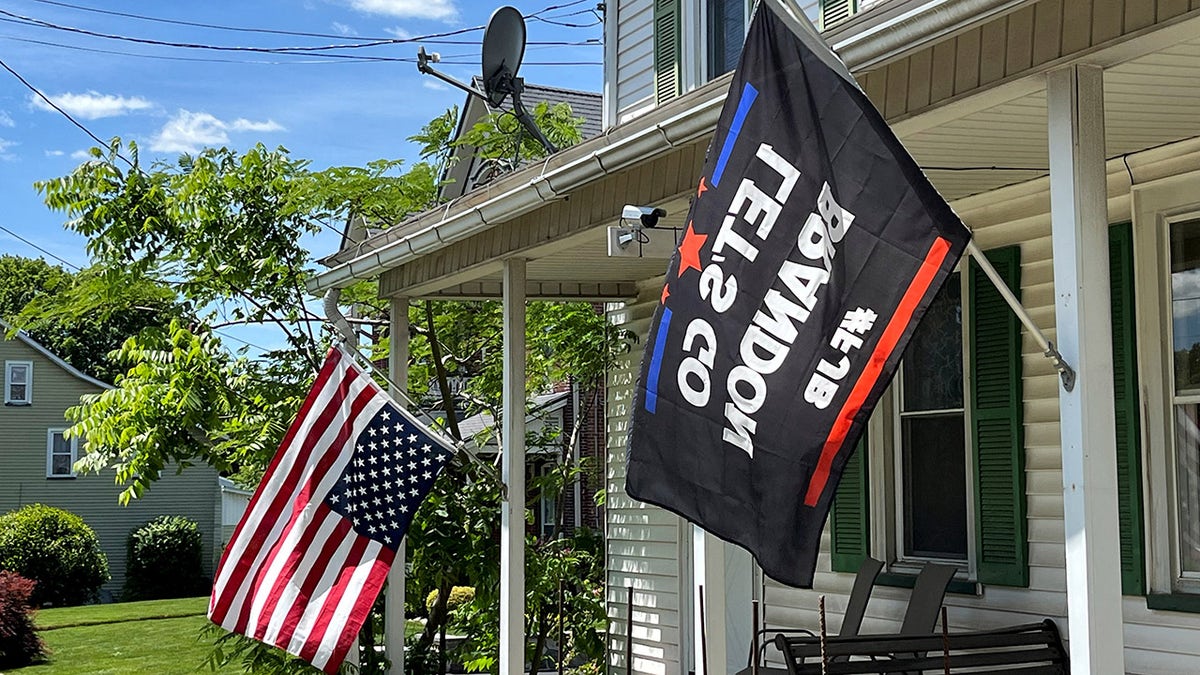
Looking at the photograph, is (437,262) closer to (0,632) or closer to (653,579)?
(653,579)

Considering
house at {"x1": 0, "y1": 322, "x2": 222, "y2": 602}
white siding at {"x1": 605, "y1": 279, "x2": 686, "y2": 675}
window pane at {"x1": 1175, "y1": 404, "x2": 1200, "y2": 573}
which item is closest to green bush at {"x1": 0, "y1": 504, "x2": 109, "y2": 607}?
house at {"x1": 0, "y1": 322, "x2": 222, "y2": 602}

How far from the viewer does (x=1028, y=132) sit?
509cm

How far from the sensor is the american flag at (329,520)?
7070 mm

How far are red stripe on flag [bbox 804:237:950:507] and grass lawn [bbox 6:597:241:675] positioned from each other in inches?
373

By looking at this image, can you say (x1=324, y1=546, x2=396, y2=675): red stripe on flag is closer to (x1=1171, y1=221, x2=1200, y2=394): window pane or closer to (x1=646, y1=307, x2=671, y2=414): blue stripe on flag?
(x1=646, y1=307, x2=671, y2=414): blue stripe on flag

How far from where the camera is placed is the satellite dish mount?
9.52 metres

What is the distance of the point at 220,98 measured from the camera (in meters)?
95.6

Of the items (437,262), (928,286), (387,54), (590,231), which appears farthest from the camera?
(387,54)

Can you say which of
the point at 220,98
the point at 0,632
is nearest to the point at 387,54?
the point at 0,632

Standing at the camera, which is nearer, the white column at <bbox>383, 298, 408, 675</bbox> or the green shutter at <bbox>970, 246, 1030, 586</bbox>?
the green shutter at <bbox>970, 246, 1030, 586</bbox>

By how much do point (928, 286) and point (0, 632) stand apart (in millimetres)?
15519

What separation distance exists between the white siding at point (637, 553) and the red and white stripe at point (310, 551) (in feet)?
8.69

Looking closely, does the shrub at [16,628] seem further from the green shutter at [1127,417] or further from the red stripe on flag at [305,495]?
the green shutter at [1127,417]

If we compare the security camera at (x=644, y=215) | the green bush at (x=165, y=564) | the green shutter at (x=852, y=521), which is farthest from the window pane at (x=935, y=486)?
the green bush at (x=165, y=564)
